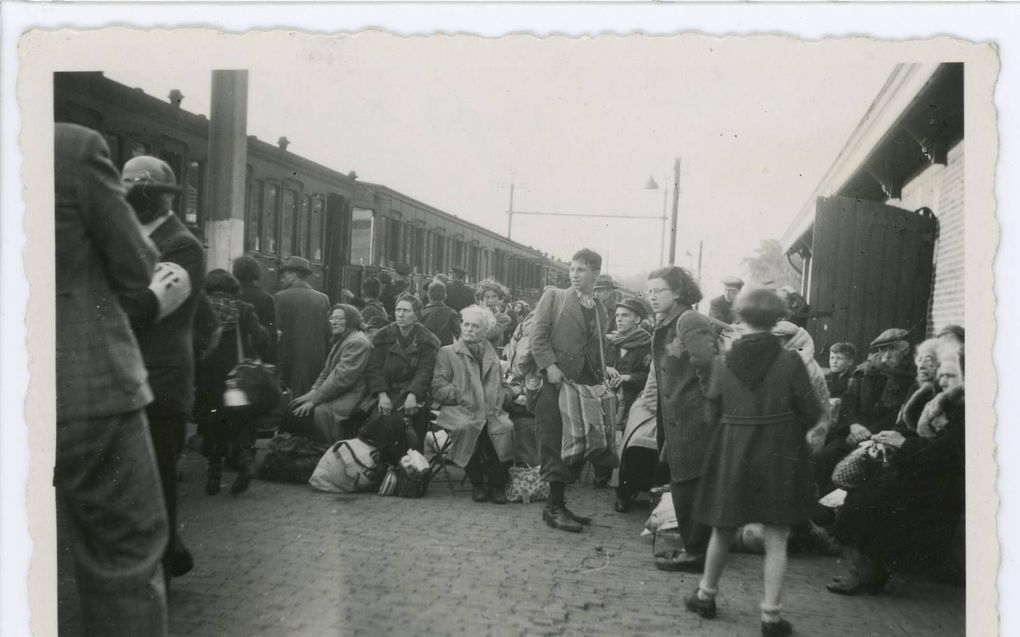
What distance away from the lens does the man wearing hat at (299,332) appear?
6137mm

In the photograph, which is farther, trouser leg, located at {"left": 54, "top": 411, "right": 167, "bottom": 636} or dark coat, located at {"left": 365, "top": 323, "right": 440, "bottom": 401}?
dark coat, located at {"left": 365, "top": 323, "right": 440, "bottom": 401}

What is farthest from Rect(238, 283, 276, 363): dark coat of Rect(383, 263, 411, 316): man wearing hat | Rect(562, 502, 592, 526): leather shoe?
Rect(383, 263, 411, 316): man wearing hat

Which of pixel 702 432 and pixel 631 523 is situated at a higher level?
pixel 702 432

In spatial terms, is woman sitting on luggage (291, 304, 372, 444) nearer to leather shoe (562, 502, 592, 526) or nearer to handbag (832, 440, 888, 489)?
leather shoe (562, 502, 592, 526)

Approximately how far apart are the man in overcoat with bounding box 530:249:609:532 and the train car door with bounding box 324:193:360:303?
5963 millimetres

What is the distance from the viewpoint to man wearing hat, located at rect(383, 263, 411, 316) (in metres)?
9.30

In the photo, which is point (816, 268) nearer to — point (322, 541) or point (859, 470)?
point (859, 470)

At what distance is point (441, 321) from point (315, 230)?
3.87 m

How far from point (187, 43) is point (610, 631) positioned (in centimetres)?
281

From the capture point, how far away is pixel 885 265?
17.0 ft

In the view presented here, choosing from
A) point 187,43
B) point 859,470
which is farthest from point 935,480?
point 187,43

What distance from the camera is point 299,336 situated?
6.20 metres

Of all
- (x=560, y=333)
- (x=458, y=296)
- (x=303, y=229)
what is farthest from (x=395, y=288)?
(x=560, y=333)

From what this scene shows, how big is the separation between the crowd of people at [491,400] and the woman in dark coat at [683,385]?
0.4 inches
